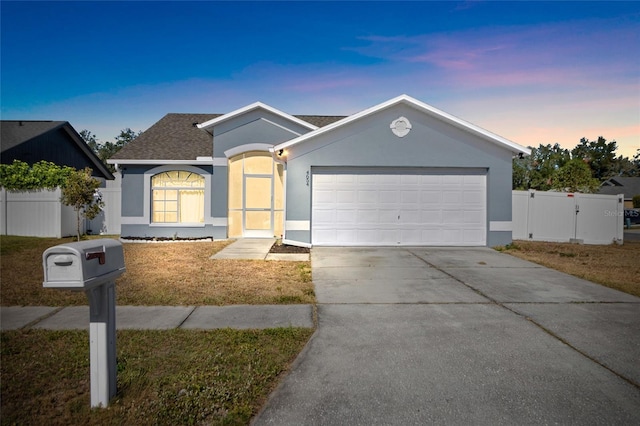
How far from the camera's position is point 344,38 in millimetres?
14164

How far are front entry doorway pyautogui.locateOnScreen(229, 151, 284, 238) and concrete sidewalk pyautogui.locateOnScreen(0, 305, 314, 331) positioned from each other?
8866mm

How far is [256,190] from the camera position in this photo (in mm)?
14250

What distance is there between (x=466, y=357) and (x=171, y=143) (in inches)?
575

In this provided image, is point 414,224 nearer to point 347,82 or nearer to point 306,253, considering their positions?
point 306,253

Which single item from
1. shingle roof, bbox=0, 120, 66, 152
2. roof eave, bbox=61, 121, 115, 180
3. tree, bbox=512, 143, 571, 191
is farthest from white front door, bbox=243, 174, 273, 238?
tree, bbox=512, 143, 571, 191

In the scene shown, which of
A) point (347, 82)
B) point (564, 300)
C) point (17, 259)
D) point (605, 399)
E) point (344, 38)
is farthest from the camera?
point (347, 82)

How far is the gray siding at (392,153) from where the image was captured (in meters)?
12.0

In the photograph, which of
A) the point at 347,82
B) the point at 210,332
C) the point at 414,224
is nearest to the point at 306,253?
the point at 414,224

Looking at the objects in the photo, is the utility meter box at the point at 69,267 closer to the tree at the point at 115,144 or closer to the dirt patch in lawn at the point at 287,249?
the dirt patch in lawn at the point at 287,249

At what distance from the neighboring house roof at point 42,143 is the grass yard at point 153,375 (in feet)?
64.5

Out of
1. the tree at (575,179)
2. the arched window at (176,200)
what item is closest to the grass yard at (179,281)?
the arched window at (176,200)

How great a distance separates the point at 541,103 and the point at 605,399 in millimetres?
16330

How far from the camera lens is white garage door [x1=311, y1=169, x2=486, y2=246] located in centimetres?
1211

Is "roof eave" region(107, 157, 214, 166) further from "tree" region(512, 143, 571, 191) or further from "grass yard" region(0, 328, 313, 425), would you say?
"tree" region(512, 143, 571, 191)
